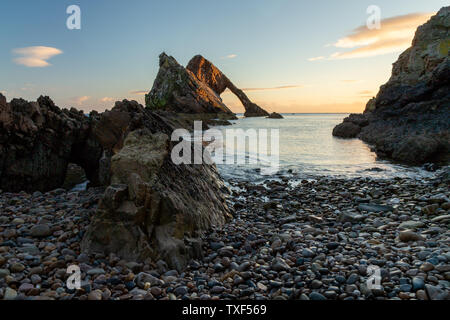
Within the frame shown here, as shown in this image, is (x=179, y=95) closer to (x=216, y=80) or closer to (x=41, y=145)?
(x=216, y=80)

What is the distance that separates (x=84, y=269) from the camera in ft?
13.0

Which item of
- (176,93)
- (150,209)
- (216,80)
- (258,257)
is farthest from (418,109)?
(216,80)

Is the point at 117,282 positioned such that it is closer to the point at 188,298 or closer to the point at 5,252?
the point at 188,298

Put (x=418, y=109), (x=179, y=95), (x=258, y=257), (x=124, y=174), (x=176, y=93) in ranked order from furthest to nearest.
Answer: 1. (x=176, y=93)
2. (x=179, y=95)
3. (x=418, y=109)
4. (x=124, y=174)
5. (x=258, y=257)

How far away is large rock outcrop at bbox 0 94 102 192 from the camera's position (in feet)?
25.9

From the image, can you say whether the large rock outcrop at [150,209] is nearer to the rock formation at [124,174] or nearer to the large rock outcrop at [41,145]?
the rock formation at [124,174]

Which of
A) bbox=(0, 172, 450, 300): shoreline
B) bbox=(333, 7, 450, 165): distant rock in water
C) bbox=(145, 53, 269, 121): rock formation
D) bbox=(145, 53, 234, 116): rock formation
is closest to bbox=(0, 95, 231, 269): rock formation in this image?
bbox=(0, 172, 450, 300): shoreline

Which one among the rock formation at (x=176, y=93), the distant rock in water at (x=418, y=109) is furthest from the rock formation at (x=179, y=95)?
the distant rock in water at (x=418, y=109)

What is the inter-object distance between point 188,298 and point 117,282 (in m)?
0.95

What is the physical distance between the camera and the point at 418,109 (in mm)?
22641

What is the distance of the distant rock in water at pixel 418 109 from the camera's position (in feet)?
52.2

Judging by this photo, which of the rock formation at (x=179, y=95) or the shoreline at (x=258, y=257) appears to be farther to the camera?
the rock formation at (x=179, y=95)

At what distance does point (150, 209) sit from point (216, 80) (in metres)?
109

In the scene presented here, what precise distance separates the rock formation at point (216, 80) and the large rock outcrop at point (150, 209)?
101908 millimetres
